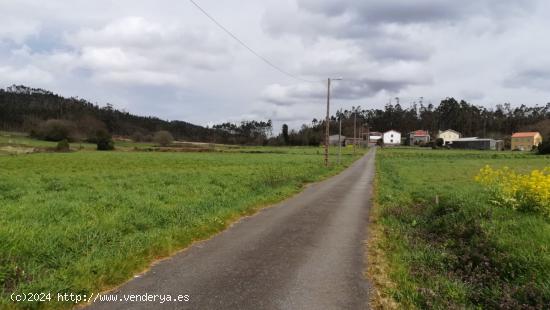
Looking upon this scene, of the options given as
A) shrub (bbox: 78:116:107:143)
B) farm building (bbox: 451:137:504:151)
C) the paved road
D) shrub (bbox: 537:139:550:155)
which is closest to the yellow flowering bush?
the paved road

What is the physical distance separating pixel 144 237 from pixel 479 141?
132 m

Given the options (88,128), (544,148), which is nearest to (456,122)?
(544,148)

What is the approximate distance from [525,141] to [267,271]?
448ft

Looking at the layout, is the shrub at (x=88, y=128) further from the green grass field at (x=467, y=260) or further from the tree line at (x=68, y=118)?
the green grass field at (x=467, y=260)

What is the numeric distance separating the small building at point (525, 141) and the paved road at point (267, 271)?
5048 inches

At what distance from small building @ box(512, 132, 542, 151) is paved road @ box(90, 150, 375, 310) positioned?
421 feet

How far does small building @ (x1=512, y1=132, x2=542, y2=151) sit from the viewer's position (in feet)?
388

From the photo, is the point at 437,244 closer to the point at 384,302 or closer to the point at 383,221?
the point at 383,221

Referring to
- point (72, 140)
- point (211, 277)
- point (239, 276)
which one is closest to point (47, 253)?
point (211, 277)

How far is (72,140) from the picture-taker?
122 meters

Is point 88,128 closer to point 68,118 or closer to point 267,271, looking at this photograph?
point 68,118

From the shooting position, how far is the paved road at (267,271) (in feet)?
18.7

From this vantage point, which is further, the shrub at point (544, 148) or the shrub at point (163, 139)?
the shrub at point (163, 139)

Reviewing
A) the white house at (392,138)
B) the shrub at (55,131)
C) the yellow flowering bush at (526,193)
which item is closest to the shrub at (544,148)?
the white house at (392,138)
